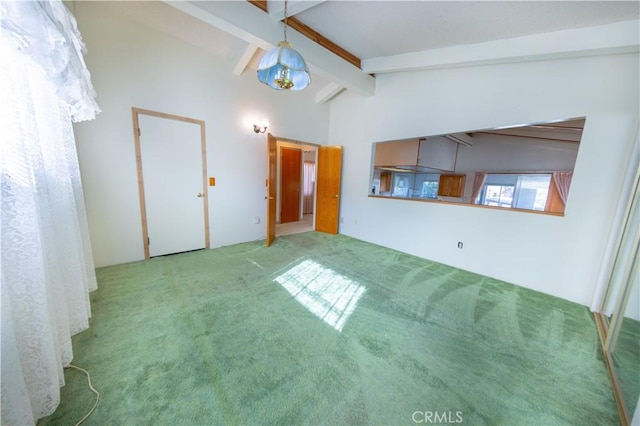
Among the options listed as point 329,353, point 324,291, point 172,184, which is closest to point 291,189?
point 172,184

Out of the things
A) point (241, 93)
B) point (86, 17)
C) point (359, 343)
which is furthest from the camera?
point (241, 93)

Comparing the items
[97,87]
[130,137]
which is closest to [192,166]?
[130,137]

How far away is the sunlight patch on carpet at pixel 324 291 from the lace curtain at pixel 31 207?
65.1 inches

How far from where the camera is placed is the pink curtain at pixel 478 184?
570 centimetres

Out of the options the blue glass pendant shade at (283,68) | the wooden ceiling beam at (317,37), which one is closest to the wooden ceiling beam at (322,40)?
the wooden ceiling beam at (317,37)

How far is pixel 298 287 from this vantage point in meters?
2.52

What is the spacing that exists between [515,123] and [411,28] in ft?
5.61

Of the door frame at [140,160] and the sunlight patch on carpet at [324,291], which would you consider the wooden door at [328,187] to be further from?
the door frame at [140,160]

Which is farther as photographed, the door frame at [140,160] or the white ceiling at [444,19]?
the door frame at [140,160]

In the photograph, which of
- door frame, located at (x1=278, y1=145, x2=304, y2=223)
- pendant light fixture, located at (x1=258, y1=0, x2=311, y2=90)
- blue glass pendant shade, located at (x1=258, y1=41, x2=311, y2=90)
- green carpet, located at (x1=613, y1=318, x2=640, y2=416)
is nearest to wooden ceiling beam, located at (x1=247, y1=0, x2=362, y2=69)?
pendant light fixture, located at (x1=258, y1=0, x2=311, y2=90)

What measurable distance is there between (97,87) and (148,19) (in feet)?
3.47

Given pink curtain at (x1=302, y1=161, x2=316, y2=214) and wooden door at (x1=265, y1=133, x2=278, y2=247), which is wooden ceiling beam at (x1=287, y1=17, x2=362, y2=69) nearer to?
wooden door at (x1=265, y1=133, x2=278, y2=247)

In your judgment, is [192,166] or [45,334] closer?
[45,334]

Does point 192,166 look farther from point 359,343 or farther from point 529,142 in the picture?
point 529,142
